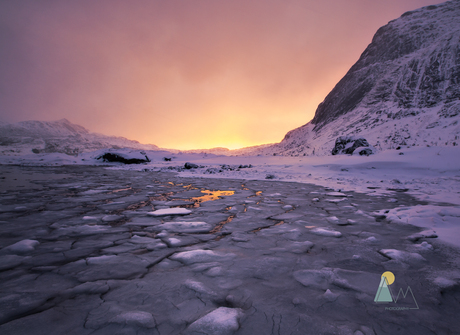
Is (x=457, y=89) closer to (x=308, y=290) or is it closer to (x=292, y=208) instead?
(x=292, y=208)

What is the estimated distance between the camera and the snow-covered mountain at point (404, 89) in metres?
12.6

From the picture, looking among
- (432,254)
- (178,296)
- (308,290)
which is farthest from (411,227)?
(178,296)

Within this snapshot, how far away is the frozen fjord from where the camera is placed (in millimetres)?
851

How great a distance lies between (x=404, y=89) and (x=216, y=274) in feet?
90.5

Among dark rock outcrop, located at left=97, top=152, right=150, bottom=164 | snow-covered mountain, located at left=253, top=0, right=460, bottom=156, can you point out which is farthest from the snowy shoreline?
dark rock outcrop, located at left=97, top=152, right=150, bottom=164

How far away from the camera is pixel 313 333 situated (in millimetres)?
795

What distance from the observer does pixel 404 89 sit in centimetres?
2002

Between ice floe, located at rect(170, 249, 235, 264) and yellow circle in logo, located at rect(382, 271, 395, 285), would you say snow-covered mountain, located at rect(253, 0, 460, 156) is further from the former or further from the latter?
ice floe, located at rect(170, 249, 235, 264)

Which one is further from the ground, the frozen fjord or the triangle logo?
the frozen fjord

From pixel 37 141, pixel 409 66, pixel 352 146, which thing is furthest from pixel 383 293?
pixel 37 141

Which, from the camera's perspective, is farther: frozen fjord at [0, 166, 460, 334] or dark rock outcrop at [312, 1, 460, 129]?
dark rock outcrop at [312, 1, 460, 129]

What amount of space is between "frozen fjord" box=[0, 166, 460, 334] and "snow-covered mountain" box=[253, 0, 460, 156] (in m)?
11.9

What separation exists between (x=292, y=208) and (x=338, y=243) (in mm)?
1239

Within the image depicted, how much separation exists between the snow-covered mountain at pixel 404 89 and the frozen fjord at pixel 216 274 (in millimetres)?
11904
